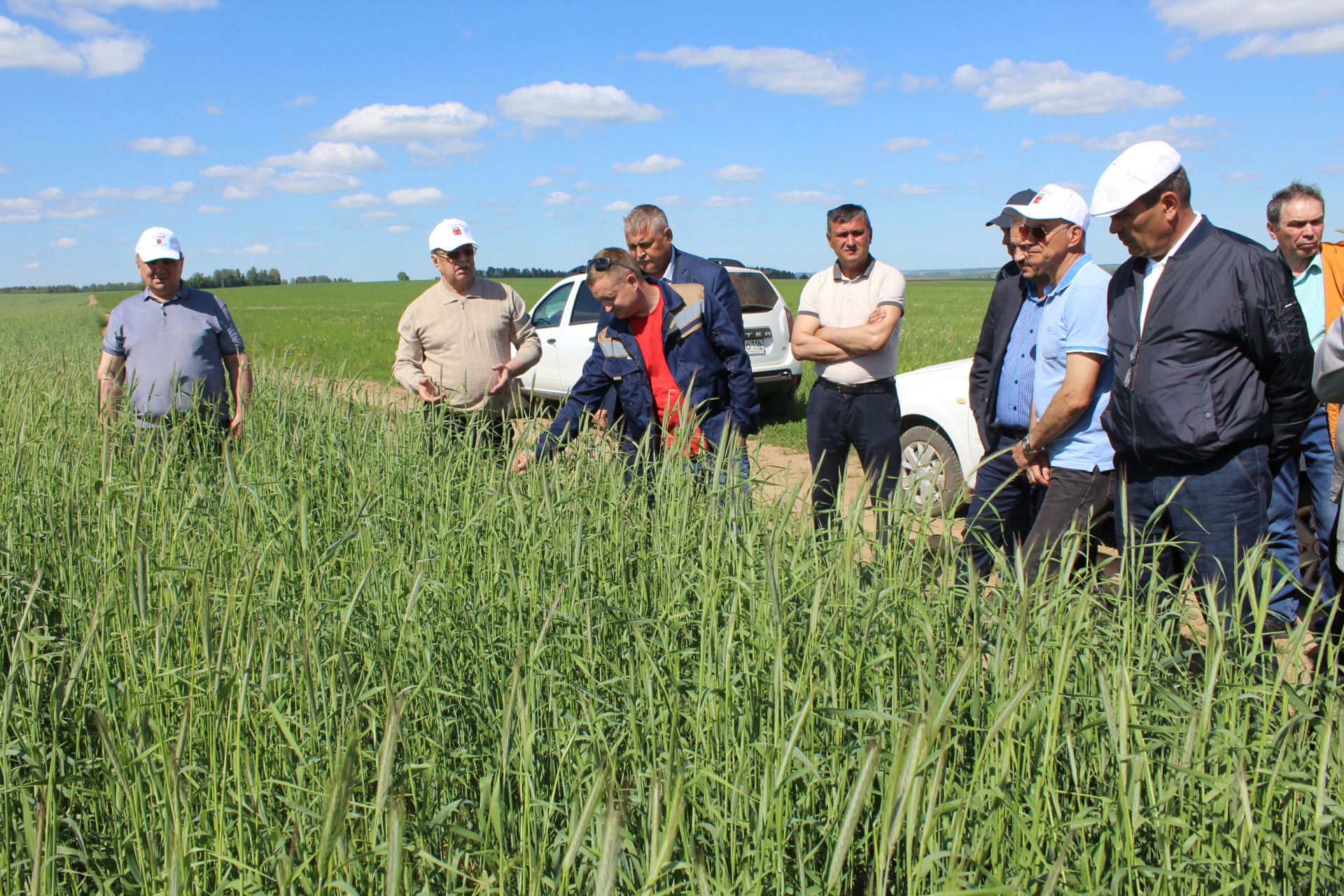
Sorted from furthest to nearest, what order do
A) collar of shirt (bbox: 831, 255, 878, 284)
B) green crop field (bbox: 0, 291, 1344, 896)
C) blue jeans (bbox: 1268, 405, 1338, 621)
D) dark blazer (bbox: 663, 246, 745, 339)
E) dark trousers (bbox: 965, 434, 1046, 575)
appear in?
collar of shirt (bbox: 831, 255, 878, 284) → dark blazer (bbox: 663, 246, 745, 339) → dark trousers (bbox: 965, 434, 1046, 575) → blue jeans (bbox: 1268, 405, 1338, 621) → green crop field (bbox: 0, 291, 1344, 896)

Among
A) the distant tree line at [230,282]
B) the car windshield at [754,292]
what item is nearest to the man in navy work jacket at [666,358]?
the car windshield at [754,292]

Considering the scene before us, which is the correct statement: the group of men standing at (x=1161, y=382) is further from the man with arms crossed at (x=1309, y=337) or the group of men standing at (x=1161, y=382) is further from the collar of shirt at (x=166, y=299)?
the collar of shirt at (x=166, y=299)

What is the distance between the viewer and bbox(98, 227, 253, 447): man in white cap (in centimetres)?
508

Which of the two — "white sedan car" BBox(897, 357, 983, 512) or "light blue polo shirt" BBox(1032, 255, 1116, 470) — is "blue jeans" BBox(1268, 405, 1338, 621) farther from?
"white sedan car" BBox(897, 357, 983, 512)

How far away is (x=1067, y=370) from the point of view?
12.0ft

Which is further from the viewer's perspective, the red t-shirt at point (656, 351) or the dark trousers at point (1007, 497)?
the red t-shirt at point (656, 351)

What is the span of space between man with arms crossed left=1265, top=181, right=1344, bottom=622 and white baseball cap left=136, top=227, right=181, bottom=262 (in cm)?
516

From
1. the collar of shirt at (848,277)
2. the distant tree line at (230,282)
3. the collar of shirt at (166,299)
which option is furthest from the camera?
the distant tree line at (230,282)

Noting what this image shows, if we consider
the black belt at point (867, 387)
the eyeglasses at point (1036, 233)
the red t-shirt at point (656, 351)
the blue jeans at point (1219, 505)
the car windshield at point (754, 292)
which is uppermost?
the car windshield at point (754, 292)

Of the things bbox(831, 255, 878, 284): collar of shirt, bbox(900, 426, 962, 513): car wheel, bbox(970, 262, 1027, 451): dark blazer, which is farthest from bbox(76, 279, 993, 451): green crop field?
bbox(970, 262, 1027, 451): dark blazer

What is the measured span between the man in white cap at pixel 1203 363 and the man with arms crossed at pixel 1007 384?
28.4 inches

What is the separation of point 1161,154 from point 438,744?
9.11 ft

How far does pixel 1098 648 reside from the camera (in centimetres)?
225

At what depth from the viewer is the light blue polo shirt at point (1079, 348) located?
358 cm
